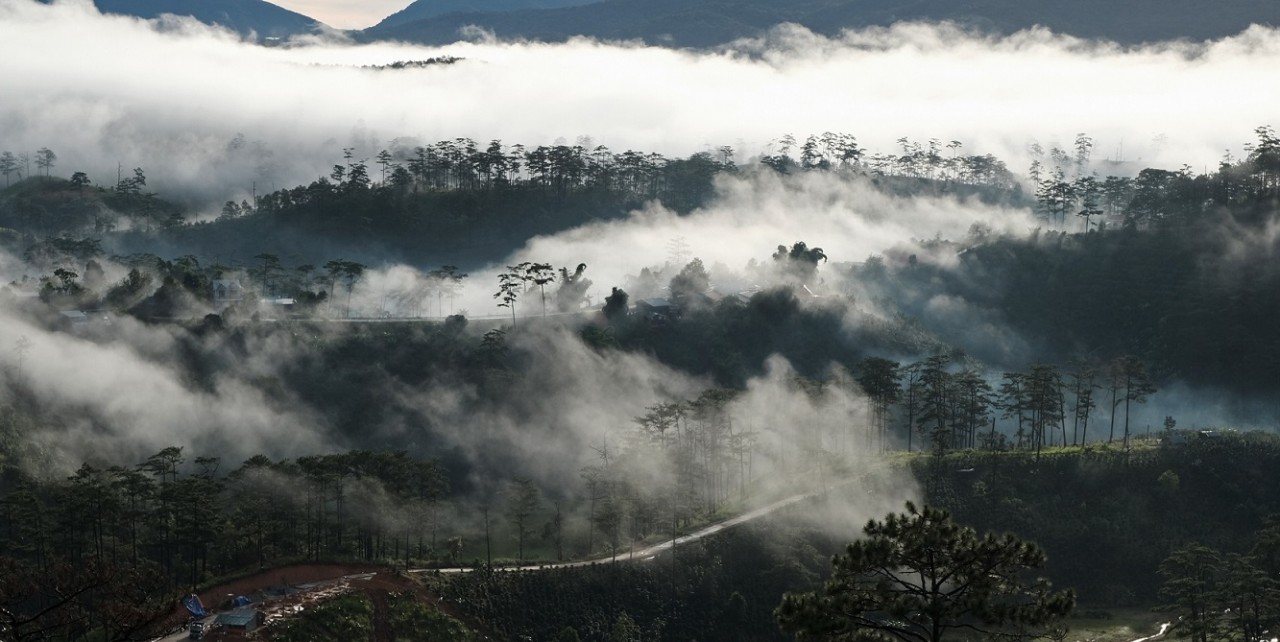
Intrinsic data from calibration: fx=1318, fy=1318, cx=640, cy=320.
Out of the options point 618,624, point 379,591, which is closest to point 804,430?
point 618,624

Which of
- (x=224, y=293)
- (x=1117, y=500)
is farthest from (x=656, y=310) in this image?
(x=1117, y=500)

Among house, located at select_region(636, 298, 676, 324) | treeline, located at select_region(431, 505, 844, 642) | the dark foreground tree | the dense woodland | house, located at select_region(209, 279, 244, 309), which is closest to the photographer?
the dark foreground tree

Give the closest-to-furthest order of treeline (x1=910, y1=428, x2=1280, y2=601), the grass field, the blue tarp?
the blue tarp → the grass field → treeline (x1=910, y1=428, x2=1280, y2=601)

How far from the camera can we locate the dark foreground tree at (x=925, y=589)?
102 ft

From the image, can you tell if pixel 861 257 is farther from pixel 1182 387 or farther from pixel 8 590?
pixel 8 590

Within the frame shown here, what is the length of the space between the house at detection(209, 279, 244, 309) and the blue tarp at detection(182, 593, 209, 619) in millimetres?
55654

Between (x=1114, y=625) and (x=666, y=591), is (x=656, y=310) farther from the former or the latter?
(x=1114, y=625)

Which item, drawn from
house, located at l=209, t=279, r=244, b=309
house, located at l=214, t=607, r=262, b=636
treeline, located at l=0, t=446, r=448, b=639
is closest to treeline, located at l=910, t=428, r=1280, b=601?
treeline, located at l=0, t=446, r=448, b=639

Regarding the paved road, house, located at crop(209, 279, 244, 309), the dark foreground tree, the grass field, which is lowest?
the grass field

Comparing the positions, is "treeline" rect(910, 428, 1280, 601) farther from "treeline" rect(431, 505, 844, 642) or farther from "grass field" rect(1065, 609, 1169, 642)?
"treeline" rect(431, 505, 844, 642)

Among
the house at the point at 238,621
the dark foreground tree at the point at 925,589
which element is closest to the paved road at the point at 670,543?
the house at the point at 238,621

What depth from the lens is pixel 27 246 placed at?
471ft

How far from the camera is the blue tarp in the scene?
59.2m

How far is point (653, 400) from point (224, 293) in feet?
132
